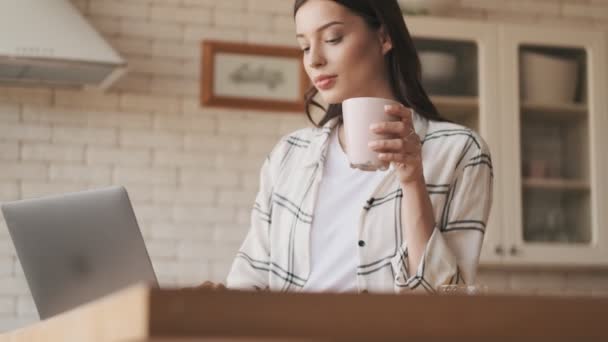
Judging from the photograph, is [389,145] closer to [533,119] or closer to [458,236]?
[458,236]

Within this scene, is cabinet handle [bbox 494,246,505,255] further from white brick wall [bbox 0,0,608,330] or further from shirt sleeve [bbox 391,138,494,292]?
shirt sleeve [bbox 391,138,494,292]

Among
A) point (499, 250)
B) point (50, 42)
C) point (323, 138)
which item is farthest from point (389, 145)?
point (499, 250)

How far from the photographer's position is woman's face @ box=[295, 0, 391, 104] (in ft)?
6.09

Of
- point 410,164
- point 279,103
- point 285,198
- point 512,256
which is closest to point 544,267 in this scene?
point 512,256

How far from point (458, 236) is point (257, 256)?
1.45 feet

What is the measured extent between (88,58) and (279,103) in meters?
0.87

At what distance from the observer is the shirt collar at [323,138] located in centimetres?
191

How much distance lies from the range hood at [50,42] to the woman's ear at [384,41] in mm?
1584

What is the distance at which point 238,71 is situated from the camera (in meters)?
3.86

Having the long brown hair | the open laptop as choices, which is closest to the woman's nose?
the long brown hair

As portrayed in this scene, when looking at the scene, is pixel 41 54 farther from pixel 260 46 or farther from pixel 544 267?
pixel 544 267

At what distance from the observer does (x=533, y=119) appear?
3998 millimetres

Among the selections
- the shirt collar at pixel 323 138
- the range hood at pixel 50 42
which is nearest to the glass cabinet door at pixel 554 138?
the range hood at pixel 50 42

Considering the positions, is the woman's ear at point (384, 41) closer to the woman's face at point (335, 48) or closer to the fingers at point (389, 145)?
the woman's face at point (335, 48)
